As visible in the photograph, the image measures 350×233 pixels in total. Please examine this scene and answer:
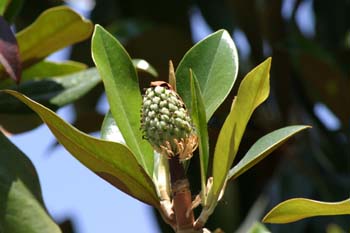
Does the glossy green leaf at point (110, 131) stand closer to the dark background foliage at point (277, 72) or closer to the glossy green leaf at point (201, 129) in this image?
the glossy green leaf at point (201, 129)

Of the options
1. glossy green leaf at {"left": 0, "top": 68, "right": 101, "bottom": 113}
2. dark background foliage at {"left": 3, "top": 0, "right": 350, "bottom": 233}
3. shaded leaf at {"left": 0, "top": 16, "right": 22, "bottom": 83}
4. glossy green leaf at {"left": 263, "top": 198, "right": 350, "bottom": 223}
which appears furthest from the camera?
dark background foliage at {"left": 3, "top": 0, "right": 350, "bottom": 233}

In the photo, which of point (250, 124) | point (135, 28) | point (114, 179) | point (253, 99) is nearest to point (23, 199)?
point (114, 179)

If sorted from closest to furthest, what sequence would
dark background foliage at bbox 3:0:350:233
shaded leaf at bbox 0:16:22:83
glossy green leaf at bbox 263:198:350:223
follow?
1. glossy green leaf at bbox 263:198:350:223
2. shaded leaf at bbox 0:16:22:83
3. dark background foliage at bbox 3:0:350:233

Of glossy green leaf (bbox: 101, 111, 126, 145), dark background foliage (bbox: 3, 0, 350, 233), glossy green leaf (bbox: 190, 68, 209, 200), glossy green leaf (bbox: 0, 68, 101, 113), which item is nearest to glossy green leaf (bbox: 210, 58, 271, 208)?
glossy green leaf (bbox: 190, 68, 209, 200)

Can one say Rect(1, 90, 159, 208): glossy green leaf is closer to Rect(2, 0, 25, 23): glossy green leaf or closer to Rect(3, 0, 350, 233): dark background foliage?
Rect(2, 0, 25, 23): glossy green leaf

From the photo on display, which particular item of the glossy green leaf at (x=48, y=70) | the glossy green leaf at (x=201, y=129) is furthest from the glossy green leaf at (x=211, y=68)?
the glossy green leaf at (x=48, y=70)

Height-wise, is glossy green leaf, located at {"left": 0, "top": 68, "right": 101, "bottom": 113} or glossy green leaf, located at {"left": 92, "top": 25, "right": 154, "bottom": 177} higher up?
glossy green leaf, located at {"left": 92, "top": 25, "right": 154, "bottom": 177}

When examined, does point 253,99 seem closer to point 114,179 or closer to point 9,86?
point 114,179
